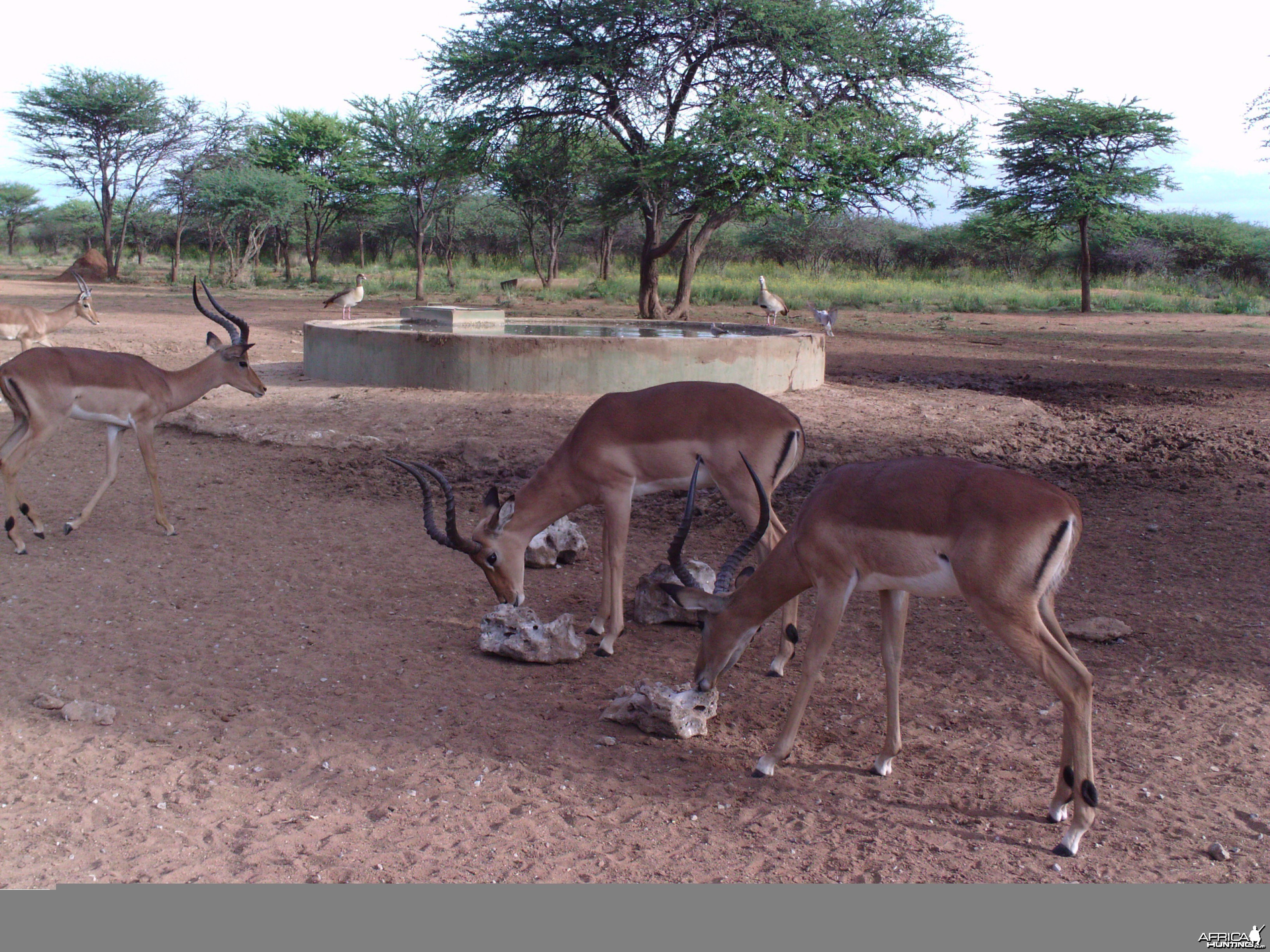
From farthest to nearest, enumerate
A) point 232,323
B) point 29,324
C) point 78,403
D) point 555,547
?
point 29,324 < point 232,323 < point 78,403 < point 555,547

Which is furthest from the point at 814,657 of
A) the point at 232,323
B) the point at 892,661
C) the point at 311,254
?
the point at 311,254

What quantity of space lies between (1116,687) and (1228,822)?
119 cm

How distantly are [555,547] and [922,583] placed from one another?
132 inches

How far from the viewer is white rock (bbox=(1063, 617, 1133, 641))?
17.3ft

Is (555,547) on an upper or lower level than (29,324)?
lower

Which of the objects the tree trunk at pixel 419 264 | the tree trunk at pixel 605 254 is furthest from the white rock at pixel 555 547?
the tree trunk at pixel 605 254

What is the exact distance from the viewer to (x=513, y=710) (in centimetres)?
450

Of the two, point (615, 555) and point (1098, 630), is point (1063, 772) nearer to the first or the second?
point (1098, 630)

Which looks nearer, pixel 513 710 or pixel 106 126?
pixel 513 710

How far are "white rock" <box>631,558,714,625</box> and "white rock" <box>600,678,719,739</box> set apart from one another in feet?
4.32

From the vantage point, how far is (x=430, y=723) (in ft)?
14.2

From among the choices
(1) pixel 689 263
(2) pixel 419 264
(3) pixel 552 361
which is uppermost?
(2) pixel 419 264

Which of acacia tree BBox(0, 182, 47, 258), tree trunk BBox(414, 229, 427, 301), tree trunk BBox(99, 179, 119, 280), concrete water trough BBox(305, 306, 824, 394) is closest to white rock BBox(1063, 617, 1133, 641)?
concrete water trough BBox(305, 306, 824, 394)

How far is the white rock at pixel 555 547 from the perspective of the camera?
21.9 ft
